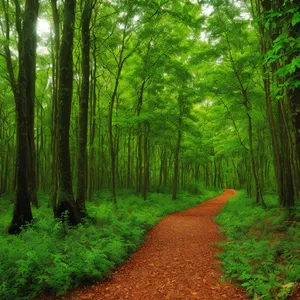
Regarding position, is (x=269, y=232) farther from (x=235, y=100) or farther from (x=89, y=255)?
(x=235, y=100)

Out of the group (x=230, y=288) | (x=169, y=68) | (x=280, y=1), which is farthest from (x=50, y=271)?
(x=169, y=68)

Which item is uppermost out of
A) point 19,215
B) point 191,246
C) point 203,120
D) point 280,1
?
point 203,120

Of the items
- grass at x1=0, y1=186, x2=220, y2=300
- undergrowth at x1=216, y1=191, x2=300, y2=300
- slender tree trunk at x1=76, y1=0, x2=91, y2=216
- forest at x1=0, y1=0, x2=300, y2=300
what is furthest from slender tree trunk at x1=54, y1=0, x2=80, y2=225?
undergrowth at x1=216, y1=191, x2=300, y2=300

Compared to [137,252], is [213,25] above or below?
above

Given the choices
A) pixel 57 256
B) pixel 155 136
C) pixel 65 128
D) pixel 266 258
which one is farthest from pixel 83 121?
pixel 155 136

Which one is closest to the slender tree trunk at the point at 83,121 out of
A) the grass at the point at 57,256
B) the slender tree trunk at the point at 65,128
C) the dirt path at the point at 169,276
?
the slender tree trunk at the point at 65,128

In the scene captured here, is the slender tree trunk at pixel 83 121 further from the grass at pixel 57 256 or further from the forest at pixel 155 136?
the grass at pixel 57 256

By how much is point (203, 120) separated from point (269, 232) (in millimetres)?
20282

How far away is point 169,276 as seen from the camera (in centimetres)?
543

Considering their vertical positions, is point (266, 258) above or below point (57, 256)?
below

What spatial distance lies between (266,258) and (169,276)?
2.23 m

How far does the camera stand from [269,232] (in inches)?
309

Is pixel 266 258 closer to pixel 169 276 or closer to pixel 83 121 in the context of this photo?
pixel 169 276

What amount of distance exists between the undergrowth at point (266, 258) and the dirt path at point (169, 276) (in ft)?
1.08
